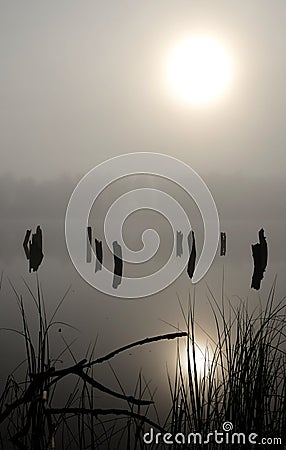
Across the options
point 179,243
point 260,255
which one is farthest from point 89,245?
point 260,255

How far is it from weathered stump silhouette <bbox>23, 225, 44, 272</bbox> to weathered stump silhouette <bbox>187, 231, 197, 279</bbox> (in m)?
0.53

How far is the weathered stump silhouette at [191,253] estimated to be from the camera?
7.89 ft

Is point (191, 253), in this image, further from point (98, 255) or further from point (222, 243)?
point (98, 255)

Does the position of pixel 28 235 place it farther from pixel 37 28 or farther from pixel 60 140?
pixel 37 28

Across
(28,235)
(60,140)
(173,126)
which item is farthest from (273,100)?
(28,235)

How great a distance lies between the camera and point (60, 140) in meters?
2.42

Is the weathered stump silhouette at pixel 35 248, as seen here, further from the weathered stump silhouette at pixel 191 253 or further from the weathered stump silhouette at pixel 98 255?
the weathered stump silhouette at pixel 191 253

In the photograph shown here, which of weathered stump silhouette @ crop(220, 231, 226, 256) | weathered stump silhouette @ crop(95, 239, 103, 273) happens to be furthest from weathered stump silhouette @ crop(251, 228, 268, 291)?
weathered stump silhouette @ crop(95, 239, 103, 273)

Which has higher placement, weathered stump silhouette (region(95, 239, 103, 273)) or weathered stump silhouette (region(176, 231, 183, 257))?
weathered stump silhouette (region(176, 231, 183, 257))

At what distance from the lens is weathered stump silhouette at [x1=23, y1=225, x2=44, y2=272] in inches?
95.3

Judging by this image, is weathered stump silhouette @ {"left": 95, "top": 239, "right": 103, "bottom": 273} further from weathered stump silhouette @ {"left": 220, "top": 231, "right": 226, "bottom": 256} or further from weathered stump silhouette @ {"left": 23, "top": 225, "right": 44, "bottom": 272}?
weathered stump silhouette @ {"left": 220, "top": 231, "right": 226, "bottom": 256}

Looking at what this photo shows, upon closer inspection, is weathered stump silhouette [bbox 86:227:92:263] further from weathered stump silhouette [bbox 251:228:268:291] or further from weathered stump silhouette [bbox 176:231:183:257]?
weathered stump silhouette [bbox 251:228:268:291]

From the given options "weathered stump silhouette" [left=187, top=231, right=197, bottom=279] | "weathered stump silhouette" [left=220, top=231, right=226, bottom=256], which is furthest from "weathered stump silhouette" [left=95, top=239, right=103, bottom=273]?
"weathered stump silhouette" [left=220, top=231, right=226, bottom=256]

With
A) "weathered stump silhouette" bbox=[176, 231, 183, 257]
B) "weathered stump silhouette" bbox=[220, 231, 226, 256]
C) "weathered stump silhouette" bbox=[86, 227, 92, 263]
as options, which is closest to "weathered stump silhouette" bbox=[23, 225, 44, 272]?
"weathered stump silhouette" bbox=[86, 227, 92, 263]
